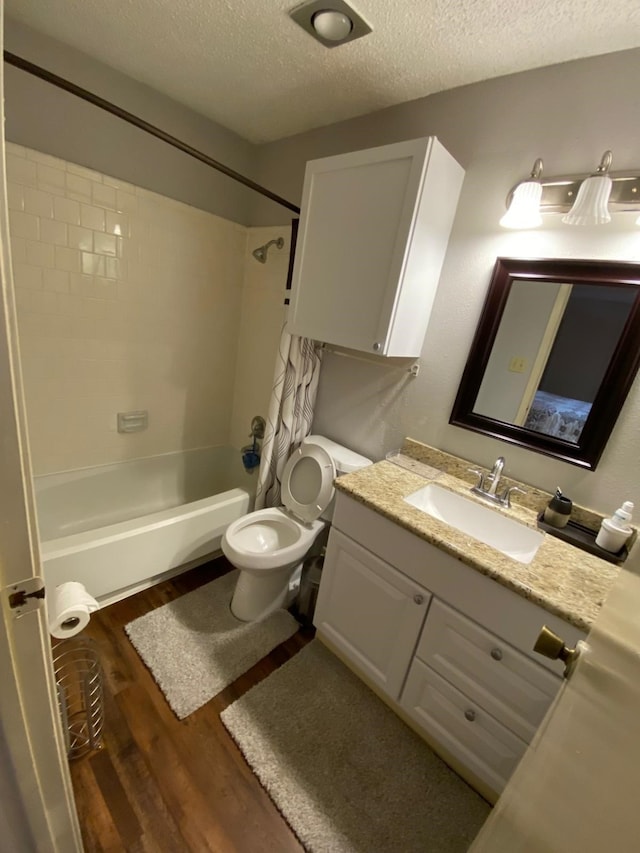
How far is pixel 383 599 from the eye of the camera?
1.30 m

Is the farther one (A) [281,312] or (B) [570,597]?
(A) [281,312]

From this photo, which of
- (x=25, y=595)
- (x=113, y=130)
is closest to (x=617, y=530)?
(x=25, y=595)

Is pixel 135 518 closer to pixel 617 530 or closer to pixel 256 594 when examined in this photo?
pixel 256 594

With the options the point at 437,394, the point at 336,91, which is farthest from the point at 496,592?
the point at 336,91

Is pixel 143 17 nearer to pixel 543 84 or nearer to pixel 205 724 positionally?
pixel 543 84

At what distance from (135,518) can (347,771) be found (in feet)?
4.84

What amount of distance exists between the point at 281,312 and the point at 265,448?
869mm

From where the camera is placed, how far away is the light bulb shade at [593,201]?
3.44 feet

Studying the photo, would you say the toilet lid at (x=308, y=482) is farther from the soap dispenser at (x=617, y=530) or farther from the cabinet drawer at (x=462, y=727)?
the soap dispenser at (x=617, y=530)

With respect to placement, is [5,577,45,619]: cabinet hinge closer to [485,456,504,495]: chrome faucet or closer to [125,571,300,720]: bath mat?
[125,571,300,720]: bath mat

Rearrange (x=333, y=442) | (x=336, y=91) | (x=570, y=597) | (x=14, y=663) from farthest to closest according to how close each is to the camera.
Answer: (x=333, y=442)
(x=336, y=91)
(x=570, y=597)
(x=14, y=663)

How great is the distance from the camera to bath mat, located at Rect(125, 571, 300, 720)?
4.56ft

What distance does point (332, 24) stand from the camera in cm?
113

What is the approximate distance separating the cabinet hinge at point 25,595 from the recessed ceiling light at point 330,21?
166 centimetres
